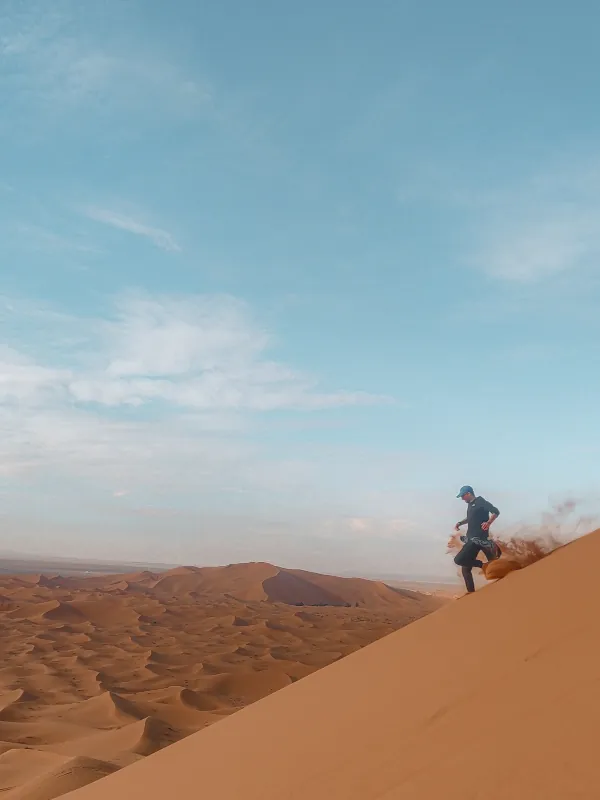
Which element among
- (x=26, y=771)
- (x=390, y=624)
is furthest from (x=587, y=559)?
(x=390, y=624)

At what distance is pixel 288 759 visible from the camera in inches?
138

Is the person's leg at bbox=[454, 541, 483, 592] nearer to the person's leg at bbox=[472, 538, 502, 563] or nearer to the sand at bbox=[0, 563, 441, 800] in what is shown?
the person's leg at bbox=[472, 538, 502, 563]

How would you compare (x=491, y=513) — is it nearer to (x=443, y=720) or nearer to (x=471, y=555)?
(x=471, y=555)

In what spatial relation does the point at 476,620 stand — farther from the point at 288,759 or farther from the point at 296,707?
the point at 288,759

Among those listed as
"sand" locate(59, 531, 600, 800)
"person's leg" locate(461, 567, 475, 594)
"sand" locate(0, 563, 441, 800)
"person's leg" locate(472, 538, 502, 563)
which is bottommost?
"sand" locate(0, 563, 441, 800)

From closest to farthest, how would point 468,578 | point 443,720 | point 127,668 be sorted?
point 443,720 → point 468,578 → point 127,668

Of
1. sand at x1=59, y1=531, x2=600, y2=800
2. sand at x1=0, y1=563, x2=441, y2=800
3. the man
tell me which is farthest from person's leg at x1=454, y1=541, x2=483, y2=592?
sand at x1=0, y1=563, x2=441, y2=800

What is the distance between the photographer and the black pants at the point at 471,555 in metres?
6.55

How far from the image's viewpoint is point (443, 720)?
122 inches

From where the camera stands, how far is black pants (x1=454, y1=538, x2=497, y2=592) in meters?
6.55

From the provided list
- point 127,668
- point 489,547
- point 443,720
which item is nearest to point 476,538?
point 489,547

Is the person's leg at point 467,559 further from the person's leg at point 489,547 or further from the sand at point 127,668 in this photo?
the sand at point 127,668

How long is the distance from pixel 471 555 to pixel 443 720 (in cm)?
373

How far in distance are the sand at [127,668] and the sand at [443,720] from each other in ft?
5.23
